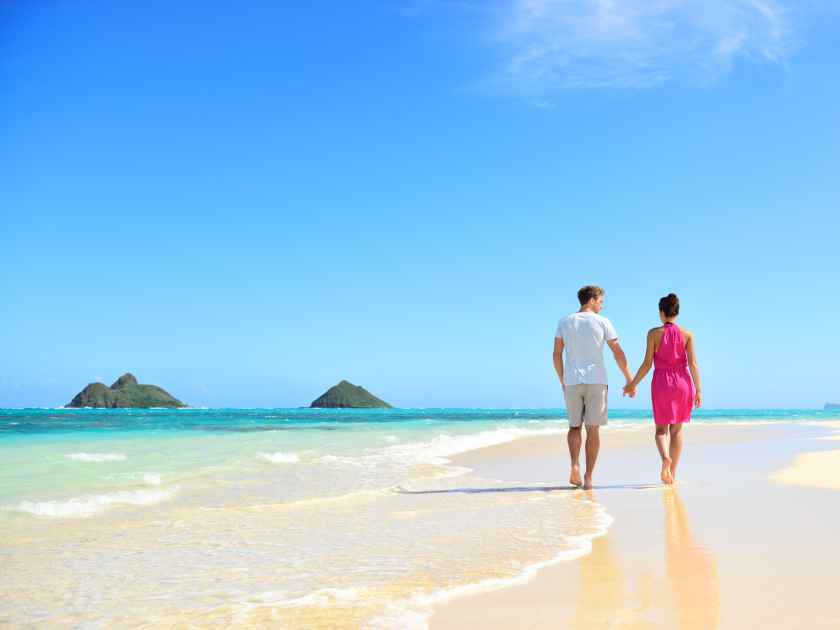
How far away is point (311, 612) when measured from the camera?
2791 mm

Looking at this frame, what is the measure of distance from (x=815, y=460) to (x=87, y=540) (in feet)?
26.6

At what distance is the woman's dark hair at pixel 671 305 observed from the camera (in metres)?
6.86

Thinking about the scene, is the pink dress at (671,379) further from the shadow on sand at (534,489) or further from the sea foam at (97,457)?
the sea foam at (97,457)

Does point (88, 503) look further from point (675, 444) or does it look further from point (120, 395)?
point (120, 395)

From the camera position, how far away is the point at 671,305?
6.87m

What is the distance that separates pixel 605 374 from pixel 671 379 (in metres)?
0.72

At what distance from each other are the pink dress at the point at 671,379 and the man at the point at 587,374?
1.24 ft

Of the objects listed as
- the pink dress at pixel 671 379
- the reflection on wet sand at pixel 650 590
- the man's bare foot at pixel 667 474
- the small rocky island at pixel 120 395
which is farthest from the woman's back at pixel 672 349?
the small rocky island at pixel 120 395

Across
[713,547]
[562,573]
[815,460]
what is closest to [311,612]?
[562,573]

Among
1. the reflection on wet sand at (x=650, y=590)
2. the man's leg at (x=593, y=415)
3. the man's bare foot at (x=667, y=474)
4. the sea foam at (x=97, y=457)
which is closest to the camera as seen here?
the reflection on wet sand at (x=650, y=590)

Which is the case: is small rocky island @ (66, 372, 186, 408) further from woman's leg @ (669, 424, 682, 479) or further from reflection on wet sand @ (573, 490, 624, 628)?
reflection on wet sand @ (573, 490, 624, 628)

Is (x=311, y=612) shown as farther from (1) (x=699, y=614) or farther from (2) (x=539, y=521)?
(2) (x=539, y=521)

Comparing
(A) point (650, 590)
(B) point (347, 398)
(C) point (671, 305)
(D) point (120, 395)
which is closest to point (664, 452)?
(C) point (671, 305)

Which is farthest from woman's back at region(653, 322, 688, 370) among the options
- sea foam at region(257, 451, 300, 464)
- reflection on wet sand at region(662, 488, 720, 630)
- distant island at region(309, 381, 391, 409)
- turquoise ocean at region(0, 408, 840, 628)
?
distant island at region(309, 381, 391, 409)
